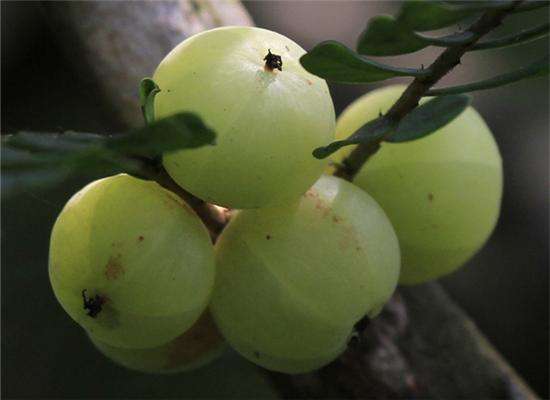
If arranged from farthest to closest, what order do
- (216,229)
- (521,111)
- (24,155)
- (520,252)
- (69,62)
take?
(521,111), (520,252), (69,62), (216,229), (24,155)

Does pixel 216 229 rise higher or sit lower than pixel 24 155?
lower

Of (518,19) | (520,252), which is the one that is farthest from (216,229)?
(518,19)

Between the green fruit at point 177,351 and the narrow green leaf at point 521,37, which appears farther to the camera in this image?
the green fruit at point 177,351

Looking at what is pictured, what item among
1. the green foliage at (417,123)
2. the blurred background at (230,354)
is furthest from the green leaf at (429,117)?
the blurred background at (230,354)

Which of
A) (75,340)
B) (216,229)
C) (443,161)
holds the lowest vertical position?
(75,340)

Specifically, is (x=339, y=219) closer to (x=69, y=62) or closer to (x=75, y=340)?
(x=69, y=62)

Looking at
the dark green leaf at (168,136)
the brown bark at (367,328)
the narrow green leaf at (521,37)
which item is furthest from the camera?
the brown bark at (367,328)

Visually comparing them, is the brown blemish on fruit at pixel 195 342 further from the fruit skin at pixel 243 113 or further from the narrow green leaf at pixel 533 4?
the narrow green leaf at pixel 533 4
